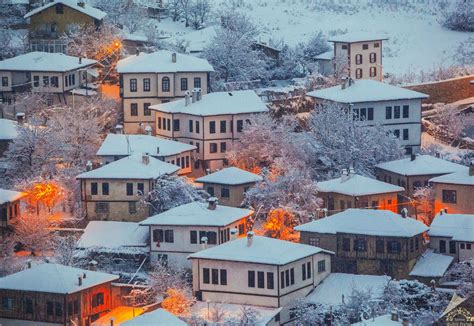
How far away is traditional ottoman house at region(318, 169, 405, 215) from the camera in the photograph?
243ft

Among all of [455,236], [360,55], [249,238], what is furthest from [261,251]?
[360,55]

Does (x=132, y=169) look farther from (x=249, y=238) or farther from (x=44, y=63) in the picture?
(x=44, y=63)

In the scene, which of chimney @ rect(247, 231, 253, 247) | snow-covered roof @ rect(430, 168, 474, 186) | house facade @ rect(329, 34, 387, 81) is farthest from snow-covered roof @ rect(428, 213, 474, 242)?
house facade @ rect(329, 34, 387, 81)

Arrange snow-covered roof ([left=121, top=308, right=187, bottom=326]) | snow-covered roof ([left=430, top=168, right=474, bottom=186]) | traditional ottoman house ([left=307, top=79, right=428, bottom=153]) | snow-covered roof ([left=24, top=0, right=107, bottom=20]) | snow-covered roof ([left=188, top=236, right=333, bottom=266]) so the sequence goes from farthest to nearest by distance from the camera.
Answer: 1. snow-covered roof ([left=24, top=0, right=107, bottom=20])
2. traditional ottoman house ([left=307, top=79, right=428, bottom=153])
3. snow-covered roof ([left=430, top=168, right=474, bottom=186])
4. snow-covered roof ([left=188, top=236, right=333, bottom=266])
5. snow-covered roof ([left=121, top=308, right=187, bottom=326])

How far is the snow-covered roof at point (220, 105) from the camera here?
267 ft

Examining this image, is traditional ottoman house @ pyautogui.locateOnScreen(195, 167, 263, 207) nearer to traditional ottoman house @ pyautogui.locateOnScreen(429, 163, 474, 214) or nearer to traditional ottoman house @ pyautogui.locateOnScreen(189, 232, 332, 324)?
traditional ottoman house @ pyautogui.locateOnScreen(429, 163, 474, 214)

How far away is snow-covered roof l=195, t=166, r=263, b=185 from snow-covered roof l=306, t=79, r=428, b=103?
8992mm

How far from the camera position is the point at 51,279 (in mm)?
66062

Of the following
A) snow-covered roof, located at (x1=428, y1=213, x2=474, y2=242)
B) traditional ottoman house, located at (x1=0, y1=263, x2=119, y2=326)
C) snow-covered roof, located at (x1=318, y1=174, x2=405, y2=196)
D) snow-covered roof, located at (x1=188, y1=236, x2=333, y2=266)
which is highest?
snow-covered roof, located at (x1=318, y1=174, x2=405, y2=196)

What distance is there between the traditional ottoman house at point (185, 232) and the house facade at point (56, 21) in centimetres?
2524

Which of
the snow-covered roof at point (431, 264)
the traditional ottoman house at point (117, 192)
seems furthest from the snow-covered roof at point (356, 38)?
the snow-covered roof at point (431, 264)

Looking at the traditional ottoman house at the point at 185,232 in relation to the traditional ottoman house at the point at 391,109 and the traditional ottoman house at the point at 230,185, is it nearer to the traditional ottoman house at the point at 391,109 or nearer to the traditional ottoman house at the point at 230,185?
the traditional ottoman house at the point at 230,185

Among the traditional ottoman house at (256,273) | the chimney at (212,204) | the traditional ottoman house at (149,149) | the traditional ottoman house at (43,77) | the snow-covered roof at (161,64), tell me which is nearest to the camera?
the traditional ottoman house at (256,273)

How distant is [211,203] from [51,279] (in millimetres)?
7967
